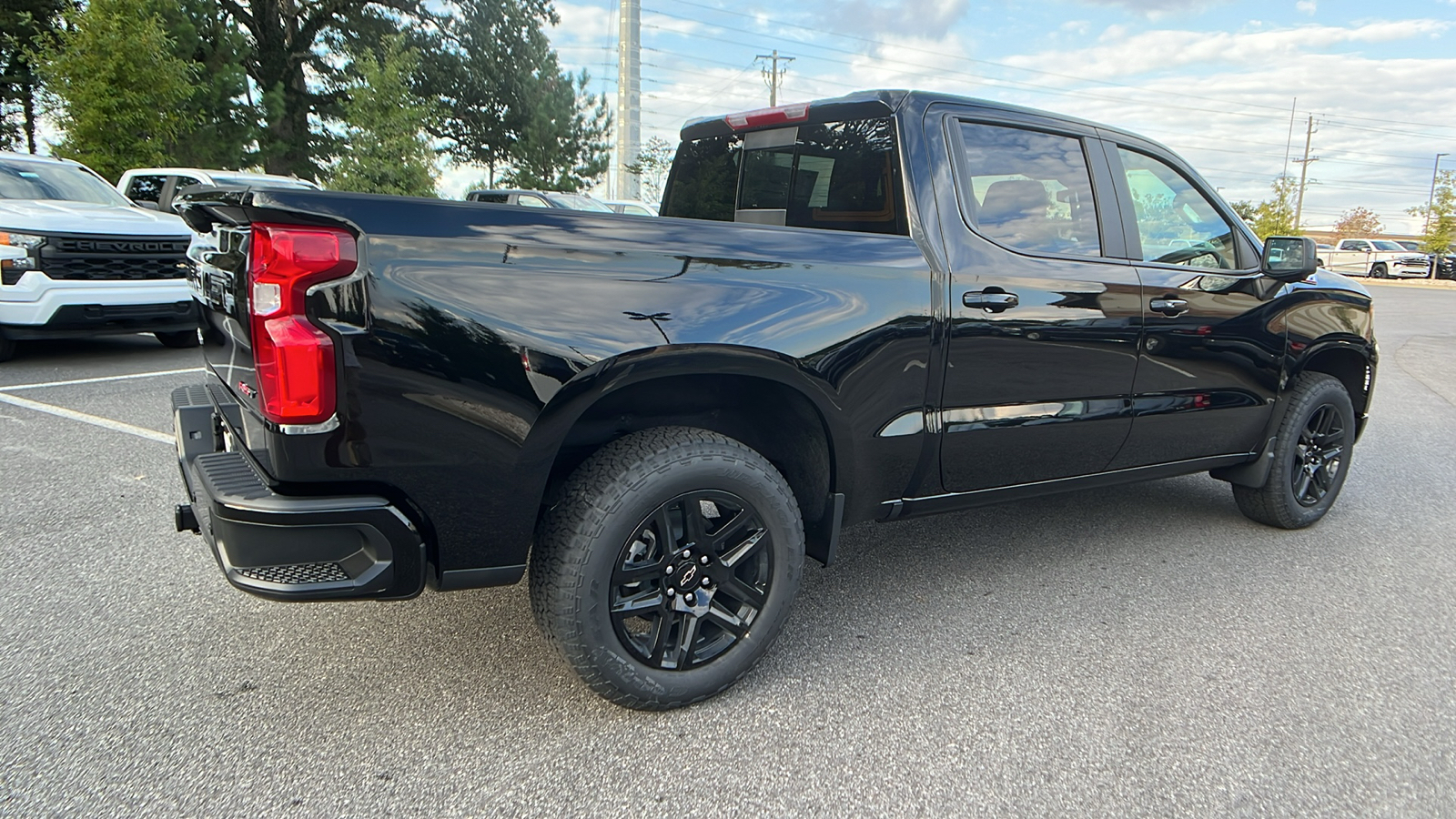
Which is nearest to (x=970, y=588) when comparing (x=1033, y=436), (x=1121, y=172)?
(x=1033, y=436)

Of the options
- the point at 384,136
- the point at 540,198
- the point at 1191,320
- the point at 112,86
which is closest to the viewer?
the point at 1191,320

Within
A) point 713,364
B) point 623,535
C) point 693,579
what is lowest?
point 693,579

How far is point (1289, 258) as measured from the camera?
12.4 feet

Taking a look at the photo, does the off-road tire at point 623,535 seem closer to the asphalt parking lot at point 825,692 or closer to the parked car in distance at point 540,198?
the asphalt parking lot at point 825,692

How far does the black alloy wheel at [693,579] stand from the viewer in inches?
96.2

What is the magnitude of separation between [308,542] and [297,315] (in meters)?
0.51

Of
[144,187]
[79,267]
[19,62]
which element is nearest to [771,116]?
[79,267]

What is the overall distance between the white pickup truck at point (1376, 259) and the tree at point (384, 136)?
1387 inches

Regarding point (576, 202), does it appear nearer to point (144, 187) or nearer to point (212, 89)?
point (144, 187)

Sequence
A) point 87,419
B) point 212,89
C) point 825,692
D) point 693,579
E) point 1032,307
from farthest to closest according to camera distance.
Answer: point 212,89 < point 87,419 < point 1032,307 < point 825,692 < point 693,579

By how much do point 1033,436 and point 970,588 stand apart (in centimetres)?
67

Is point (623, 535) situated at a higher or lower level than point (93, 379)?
higher

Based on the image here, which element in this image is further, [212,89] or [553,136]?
[553,136]

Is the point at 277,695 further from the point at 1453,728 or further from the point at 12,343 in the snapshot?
the point at 12,343
